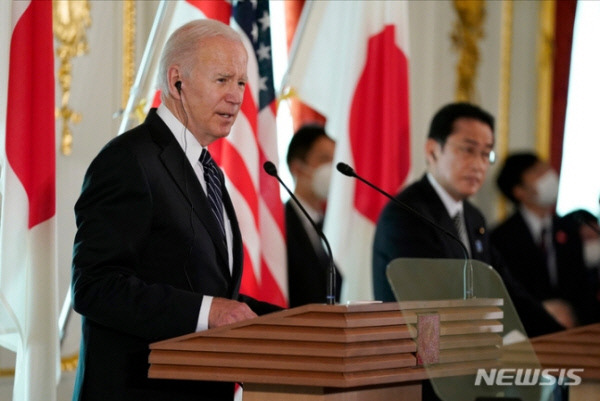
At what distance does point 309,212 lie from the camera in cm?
517

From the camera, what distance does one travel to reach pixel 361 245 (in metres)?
5.41

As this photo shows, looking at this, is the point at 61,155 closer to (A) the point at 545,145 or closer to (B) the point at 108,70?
(B) the point at 108,70

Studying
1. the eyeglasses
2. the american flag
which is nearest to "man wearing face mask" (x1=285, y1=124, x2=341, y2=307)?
the american flag

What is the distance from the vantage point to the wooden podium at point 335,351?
86.1 inches

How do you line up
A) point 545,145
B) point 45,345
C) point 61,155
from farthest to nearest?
1. point 545,145
2. point 61,155
3. point 45,345

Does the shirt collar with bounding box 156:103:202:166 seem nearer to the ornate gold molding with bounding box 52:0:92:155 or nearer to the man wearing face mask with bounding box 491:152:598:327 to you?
the man wearing face mask with bounding box 491:152:598:327

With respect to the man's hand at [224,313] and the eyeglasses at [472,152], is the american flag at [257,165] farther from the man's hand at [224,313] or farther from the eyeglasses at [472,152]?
the man's hand at [224,313]

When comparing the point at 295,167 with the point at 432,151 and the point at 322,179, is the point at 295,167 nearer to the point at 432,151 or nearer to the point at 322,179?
the point at 322,179

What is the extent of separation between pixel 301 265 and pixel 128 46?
1.36 m

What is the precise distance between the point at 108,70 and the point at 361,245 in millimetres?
1667

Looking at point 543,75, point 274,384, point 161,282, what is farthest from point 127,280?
point 543,75

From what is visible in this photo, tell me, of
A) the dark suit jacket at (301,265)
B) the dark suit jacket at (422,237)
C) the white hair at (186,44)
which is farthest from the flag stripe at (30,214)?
the dark suit jacket at (301,265)

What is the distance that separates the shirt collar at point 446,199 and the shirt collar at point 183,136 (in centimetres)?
181

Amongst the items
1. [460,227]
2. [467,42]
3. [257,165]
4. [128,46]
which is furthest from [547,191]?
[467,42]
